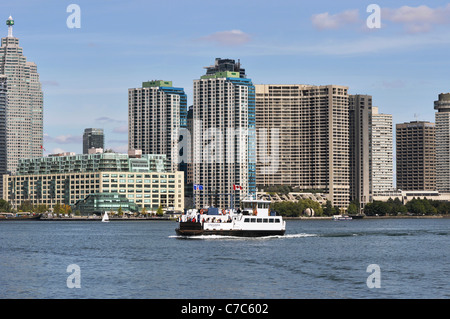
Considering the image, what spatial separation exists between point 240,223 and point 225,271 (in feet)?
176

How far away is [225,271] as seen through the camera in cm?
8625

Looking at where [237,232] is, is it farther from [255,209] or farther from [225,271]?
[225,271]

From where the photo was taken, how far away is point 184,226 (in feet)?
476

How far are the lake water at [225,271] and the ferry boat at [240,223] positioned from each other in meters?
9.05

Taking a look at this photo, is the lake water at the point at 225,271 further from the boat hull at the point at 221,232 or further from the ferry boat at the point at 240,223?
the ferry boat at the point at 240,223

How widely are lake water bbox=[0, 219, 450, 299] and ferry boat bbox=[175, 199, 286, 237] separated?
905cm

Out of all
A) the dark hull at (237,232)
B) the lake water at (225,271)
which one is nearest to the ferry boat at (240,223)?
the dark hull at (237,232)

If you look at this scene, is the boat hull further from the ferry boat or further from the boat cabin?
the boat cabin

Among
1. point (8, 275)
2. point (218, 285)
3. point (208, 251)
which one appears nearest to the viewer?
point (218, 285)

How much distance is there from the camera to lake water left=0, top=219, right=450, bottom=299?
7050cm

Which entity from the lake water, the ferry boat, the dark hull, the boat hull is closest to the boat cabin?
the ferry boat

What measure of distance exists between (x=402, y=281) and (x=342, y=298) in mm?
14175
